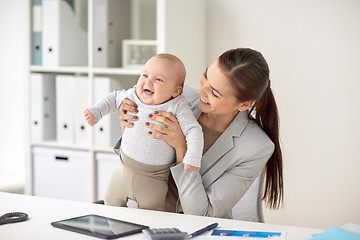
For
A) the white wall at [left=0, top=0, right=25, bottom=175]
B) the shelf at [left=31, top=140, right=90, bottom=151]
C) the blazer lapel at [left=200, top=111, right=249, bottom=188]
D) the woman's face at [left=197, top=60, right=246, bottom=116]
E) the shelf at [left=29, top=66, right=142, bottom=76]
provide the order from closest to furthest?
1. the woman's face at [left=197, top=60, right=246, bottom=116]
2. the blazer lapel at [left=200, top=111, right=249, bottom=188]
3. the shelf at [left=29, top=66, right=142, bottom=76]
4. the shelf at [left=31, top=140, right=90, bottom=151]
5. the white wall at [left=0, top=0, right=25, bottom=175]

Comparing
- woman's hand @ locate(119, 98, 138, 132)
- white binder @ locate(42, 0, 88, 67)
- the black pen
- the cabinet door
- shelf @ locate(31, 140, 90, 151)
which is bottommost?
the cabinet door

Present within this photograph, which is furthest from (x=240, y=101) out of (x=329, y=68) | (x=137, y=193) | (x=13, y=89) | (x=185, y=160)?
(x=13, y=89)

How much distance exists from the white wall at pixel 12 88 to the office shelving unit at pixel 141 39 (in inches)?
14.9

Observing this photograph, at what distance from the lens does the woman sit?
1810mm

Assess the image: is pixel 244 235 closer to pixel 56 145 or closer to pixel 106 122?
pixel 106 122

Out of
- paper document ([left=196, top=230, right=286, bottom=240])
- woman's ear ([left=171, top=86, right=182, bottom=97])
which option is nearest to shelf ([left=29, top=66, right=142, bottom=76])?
woman's ear ([left=171, top=86, right=182, bottom=97])

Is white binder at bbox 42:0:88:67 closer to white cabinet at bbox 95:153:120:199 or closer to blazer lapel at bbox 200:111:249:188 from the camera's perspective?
white cabinet at bbox 95:153:120:199

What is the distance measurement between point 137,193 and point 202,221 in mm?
424

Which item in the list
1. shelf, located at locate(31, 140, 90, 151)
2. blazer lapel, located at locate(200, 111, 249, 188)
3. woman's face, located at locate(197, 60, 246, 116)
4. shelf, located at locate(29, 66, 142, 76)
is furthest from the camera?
shelf, located at locate(31, 140, 90, 151)

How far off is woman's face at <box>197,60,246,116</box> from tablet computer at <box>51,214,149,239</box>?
0.55 m

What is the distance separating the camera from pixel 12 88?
3.87m

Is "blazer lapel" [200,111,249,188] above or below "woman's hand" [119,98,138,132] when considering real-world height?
below

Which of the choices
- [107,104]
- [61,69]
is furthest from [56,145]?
[107,104]

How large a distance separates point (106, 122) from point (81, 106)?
21 cm
